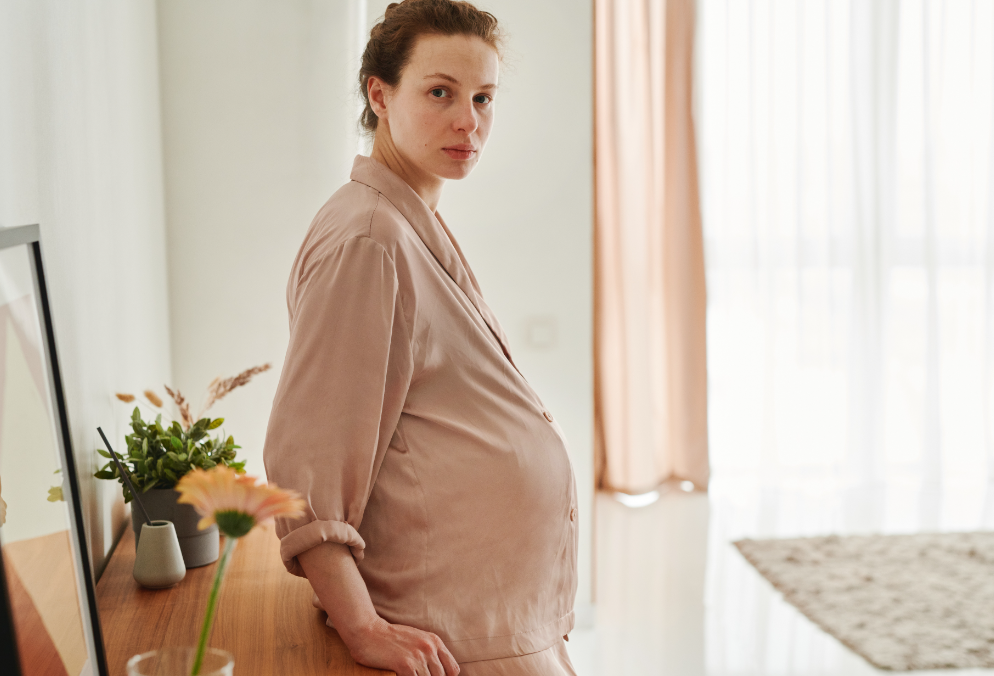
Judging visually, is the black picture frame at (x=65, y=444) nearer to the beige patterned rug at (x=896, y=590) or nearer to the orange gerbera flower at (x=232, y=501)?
the orange gerbera flower at (x=232, y=501)

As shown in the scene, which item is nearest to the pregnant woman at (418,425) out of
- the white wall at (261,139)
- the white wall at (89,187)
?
the white wall at (89,187)

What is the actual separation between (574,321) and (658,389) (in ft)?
4.96

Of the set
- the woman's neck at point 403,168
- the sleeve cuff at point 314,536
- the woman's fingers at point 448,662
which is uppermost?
the woman's neck at point 403,168

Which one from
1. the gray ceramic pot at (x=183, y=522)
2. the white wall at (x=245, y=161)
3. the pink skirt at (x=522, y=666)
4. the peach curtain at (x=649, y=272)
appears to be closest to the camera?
the pink skirt at (x=522, y=666)

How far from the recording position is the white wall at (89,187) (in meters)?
0.88

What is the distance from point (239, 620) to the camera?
3.48 feet

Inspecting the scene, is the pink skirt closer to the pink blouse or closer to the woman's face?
the pink blouse

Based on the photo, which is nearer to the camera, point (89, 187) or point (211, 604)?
point (211, 604)

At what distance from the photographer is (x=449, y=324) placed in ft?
3.34

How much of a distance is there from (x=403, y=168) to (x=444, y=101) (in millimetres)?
111

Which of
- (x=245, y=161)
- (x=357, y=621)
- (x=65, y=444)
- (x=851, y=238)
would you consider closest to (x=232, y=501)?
(x=65, y=444)

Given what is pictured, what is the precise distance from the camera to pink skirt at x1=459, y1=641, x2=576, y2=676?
1.00 metres

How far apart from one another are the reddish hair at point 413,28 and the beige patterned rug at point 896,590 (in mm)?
1918

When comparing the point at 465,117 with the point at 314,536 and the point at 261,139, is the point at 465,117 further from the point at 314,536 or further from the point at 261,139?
the point at 261,139
